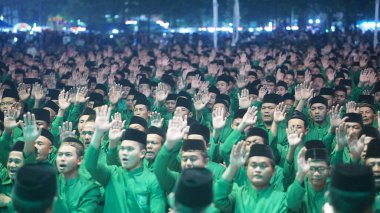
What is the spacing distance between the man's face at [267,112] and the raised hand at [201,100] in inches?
38.3

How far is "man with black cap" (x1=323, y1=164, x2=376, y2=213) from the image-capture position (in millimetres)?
5230

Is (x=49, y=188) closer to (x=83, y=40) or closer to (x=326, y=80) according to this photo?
(x=326, y=80)

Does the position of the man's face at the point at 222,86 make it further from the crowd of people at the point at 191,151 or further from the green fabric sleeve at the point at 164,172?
the green fabric sleeve at the point at 164,172

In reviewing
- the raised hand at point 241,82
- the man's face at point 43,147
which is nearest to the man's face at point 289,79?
the raised hand at point 241,82

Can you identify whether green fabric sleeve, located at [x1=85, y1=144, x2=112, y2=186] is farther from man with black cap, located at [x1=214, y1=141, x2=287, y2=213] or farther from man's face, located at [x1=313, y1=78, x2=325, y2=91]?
man's face, located at [x1=313, y1=78, x2=325, y2=91]

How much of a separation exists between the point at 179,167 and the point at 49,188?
391 centimetres

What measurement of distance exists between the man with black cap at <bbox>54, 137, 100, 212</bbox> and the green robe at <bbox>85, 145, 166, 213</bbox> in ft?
0.52

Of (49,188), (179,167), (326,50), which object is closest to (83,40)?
(326,50)

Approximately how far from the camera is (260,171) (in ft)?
26.2

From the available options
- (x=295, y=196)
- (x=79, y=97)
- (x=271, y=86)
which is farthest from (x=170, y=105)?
(x=295, y=196)

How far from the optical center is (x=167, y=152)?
7891mm

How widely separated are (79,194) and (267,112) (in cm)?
493

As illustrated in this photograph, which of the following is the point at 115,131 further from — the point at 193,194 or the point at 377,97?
the point at 377,97

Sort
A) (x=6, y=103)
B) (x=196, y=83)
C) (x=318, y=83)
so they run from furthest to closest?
(x=318, y=83), (x=196, y=83), (x=6, y=103)
